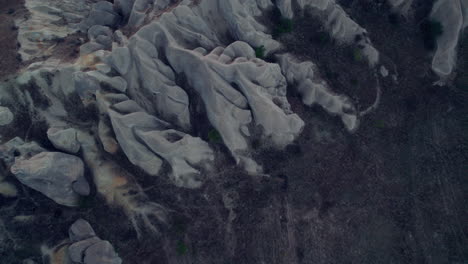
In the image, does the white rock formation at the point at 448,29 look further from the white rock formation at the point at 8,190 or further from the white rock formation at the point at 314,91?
the white rock formation at the point at 8,190

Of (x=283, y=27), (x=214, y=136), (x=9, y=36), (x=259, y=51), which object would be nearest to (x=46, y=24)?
(x=9, y=36)

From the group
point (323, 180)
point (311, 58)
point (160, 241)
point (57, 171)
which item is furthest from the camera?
point (311, 58)

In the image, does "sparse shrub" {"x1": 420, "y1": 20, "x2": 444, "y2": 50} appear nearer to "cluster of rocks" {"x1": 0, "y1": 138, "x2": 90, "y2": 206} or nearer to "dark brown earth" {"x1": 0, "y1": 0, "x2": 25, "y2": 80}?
"cluster of rocks" {"x1": 0, "y1": 138, "x2": 90, "y2": 206}

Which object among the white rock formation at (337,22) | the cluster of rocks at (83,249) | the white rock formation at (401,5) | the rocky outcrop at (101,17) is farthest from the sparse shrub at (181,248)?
the white rock formation at (401,5)

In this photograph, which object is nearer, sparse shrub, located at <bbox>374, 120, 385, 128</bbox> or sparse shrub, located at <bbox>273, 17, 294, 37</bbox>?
sparse shrub, located at <bbox>374, 120, 385, 128</bbox>

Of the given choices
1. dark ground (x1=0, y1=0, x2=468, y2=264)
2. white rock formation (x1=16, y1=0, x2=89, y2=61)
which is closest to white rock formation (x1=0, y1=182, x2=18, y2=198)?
dark ground (x1=0, y1=0, x2=468, y2=264)

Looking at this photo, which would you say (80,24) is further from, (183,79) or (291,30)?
(291,30)

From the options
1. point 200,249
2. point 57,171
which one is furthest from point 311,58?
point 57,171
